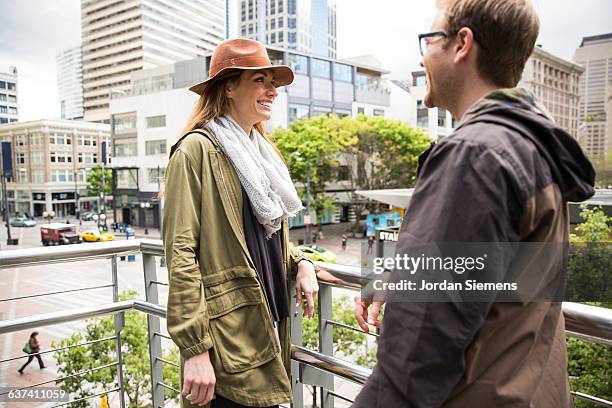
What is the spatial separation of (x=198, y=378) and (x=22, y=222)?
64.9ft

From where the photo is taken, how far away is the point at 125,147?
981 inches

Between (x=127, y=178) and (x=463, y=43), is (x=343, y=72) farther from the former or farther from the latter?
(x=463, y=43)

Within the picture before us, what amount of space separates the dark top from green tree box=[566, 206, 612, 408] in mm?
2100

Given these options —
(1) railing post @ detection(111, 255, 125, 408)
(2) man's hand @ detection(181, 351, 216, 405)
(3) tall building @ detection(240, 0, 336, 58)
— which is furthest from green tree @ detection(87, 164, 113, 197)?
(2) man's hand @ detection(181, 351, 216, 405)

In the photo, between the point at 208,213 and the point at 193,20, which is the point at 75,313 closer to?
the point at 208,213

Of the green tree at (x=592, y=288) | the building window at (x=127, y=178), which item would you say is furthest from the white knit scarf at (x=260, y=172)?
the building window at (x=127, y=178)

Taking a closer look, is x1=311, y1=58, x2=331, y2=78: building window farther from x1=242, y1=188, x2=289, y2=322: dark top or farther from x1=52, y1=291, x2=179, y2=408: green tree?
x1=242, y1=188, x2=289, y2=322: dark top

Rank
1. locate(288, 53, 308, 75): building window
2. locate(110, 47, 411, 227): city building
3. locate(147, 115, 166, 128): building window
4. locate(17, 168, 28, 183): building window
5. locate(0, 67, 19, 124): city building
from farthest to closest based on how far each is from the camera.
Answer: locate(288, 53, 308, 75): building window
locate(147, 115, 166, 128): building window
locate(110, 47, 411, 227): city building
locate(17, 168, 28, 183): building window
locate(0, 67, 19, 124): city building

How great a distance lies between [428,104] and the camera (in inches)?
28.5

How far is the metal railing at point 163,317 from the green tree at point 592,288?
190 centimetres

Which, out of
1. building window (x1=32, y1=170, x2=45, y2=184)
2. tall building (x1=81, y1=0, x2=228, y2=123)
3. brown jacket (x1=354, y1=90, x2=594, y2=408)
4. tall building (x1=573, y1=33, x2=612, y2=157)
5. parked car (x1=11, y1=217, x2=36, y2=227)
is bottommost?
parked car (x1=11, y1=217, x2=36, y2=227)

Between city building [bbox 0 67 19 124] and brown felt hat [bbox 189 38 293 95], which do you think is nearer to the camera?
brown felt hat [bbox 189 38 293 95]

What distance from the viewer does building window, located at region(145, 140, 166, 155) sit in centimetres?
2330

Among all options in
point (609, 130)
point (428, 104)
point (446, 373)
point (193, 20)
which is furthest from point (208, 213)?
point (193, 20)
